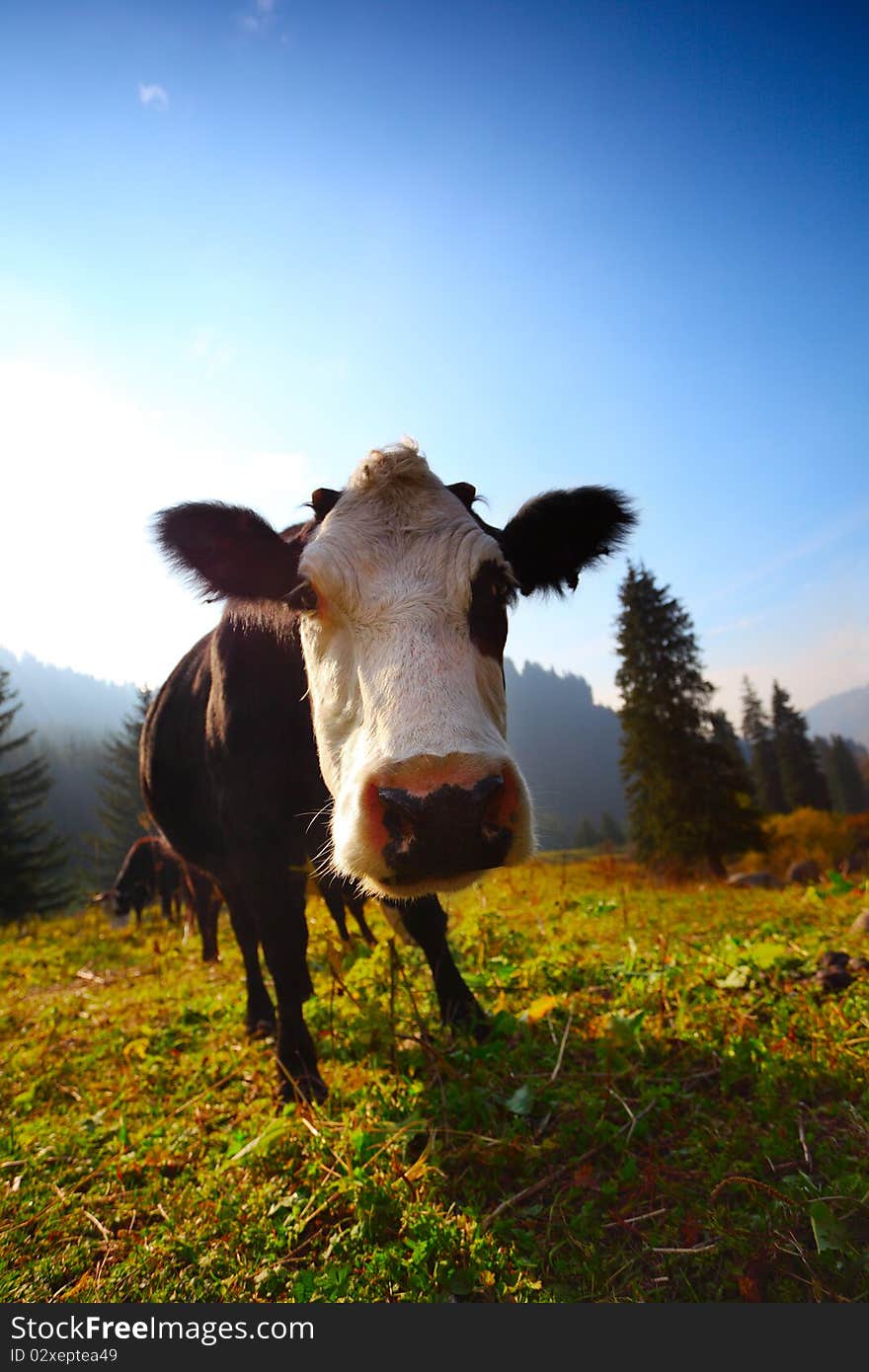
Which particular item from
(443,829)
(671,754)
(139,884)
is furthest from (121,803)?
(443,829)

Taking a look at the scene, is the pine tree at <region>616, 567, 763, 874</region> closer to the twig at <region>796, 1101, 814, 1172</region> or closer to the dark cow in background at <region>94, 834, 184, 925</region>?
the dark cow in background at <region>94, 834, 184, 925</region>

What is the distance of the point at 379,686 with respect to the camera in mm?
2248

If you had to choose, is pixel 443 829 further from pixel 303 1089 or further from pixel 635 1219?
pixel 303 1089

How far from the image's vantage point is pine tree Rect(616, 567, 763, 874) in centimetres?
2177

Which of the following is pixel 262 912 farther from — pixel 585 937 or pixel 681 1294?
pixel 585 937

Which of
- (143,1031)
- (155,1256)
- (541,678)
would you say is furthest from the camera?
(541,678)

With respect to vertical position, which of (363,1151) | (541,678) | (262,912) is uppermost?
(541,678)

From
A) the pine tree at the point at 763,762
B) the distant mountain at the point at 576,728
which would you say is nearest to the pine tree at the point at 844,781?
the pine tree at the point at 763,762

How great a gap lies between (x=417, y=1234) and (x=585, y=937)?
3.62 m

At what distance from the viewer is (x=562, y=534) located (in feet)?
12.0

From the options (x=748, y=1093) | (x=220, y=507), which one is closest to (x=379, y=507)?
(x=220, y=507)

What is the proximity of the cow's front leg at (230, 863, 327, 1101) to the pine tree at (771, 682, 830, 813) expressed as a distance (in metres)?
55.1

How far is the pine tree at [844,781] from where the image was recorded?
6762cm

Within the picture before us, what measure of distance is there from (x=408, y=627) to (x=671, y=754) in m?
22.2
